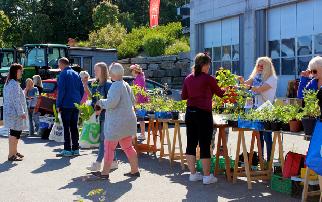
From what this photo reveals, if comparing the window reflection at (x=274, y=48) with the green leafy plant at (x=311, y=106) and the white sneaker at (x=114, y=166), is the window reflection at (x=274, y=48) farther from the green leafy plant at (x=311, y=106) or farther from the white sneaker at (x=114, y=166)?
the green leafy plant at (x=311, y=106)

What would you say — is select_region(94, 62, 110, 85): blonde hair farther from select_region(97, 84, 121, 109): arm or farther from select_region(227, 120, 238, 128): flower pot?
select_region(227, 120, 238, 128): flower pot

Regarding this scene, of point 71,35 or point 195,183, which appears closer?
point 195,183

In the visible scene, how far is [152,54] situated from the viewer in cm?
3244

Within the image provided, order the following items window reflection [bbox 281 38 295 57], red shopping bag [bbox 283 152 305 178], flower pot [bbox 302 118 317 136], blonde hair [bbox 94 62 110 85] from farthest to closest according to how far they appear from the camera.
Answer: window reflection [bbox 281 38 295 57] → blonde hair [bbox 94 62 110 85] → red shopping bag [bbox 283 152 305 178] → flower pot [bbox 302 118 317 136]

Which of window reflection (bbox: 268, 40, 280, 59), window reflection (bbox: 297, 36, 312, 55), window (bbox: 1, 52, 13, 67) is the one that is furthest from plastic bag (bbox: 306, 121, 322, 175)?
window (bbox: 1, 52, 13, 67)

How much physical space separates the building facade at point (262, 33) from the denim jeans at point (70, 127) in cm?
1212

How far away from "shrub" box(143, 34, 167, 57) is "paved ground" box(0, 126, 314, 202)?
22226 mm

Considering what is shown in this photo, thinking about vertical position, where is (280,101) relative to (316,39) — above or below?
below

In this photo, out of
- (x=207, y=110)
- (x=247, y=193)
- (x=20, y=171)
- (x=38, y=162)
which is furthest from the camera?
(x=38, y=162)

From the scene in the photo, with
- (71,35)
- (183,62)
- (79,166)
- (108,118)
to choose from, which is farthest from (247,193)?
(71,35)

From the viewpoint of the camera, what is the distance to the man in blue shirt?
1038cm

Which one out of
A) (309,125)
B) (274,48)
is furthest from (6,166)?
(274,48)

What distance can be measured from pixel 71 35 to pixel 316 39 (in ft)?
124

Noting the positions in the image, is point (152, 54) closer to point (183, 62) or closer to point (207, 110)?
point (183, 62)
